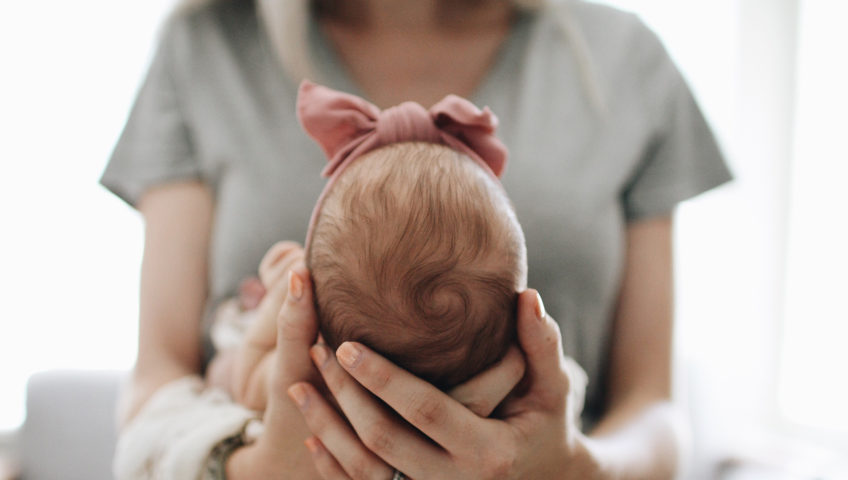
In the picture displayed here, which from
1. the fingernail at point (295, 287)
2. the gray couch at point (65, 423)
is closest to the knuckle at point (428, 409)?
the fingernail at point (295, 287)

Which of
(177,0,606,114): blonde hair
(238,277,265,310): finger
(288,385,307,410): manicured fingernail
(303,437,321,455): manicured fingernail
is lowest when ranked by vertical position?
(303,437,321,455): manicured fingernail

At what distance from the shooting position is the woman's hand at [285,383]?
0.40 meters

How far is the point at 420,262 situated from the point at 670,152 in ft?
1.36

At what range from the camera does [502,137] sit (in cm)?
63

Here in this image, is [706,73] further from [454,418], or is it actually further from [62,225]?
[62,225]

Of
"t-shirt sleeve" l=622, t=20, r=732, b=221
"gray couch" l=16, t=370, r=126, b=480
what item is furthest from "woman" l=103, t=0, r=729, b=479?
"gray couch" l=16, t=370, r=126, b=480

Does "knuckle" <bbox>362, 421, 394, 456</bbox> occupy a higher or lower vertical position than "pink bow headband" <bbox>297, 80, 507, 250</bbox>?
lower

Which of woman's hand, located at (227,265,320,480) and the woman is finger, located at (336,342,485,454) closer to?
woman's hand, located at (227,265,320,480)

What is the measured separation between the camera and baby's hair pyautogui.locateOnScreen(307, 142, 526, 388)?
Result: 39 centimetres

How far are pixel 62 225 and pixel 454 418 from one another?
918 mm

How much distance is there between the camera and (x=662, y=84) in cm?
68

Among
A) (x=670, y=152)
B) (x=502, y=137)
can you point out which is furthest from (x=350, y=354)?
(x=670, y=152)

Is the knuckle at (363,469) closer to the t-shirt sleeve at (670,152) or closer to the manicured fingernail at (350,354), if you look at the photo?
the manicured fingernail at (350,354)

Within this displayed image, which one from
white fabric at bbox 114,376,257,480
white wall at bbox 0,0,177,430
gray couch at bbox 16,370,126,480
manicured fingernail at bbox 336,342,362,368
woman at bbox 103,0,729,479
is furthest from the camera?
gray couch at bbox 16,370,126,480
